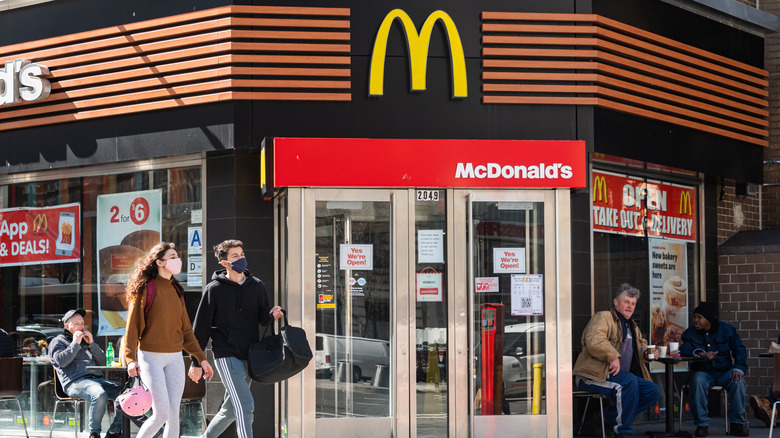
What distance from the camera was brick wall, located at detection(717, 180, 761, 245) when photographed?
43.8 ft

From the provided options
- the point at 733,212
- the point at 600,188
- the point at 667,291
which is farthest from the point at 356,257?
the point at 733,212

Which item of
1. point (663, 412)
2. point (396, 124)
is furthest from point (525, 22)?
point (663, 412)

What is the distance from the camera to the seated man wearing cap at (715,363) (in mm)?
11188

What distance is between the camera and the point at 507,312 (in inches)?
404

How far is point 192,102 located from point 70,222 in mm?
2568

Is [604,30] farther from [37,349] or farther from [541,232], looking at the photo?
[37,349]

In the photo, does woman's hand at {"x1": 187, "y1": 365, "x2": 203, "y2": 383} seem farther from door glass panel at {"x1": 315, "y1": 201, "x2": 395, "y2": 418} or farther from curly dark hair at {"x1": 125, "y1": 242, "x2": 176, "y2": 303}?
door glass panel at {"x1": 315, "y1": 201, "x2": 395, "y2": 418}

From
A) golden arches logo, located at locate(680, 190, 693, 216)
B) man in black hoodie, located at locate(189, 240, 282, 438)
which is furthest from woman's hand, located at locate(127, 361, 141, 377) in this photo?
golden arches logo, located at locate(680, 190, 693, 216)

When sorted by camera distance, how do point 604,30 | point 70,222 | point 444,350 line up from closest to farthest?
point 444,350, point 604,30, point 70,222

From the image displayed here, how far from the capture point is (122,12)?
10961 millimetres

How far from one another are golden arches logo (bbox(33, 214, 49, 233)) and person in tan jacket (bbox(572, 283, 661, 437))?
6213 mm

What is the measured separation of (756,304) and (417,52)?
5.65 m

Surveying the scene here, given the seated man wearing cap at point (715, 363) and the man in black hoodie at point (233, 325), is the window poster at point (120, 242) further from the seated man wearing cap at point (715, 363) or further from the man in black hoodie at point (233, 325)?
the seated man wearing cap at point (715, 363)

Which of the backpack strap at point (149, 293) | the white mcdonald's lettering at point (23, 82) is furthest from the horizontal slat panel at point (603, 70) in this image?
the white mcdonald's lettering at point (23, 82)
